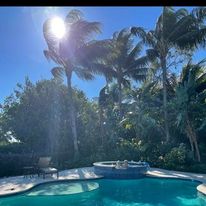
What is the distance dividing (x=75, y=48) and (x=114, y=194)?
465 inches

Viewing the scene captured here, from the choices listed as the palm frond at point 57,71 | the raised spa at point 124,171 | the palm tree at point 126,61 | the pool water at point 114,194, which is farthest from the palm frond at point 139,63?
the pool water at point 114,194

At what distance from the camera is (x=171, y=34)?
21266 millimetres

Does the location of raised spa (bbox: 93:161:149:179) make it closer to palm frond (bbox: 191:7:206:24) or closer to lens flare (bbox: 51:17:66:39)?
lens flare (bbox: 51:17:66:39)

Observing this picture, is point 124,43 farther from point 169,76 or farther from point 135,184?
point 135,184

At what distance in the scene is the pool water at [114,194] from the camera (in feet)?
36.9

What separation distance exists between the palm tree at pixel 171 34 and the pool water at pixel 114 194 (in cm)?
666

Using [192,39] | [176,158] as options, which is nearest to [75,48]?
[192,39]

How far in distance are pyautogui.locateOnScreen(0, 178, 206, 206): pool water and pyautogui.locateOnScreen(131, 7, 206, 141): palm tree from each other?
21.9 ft

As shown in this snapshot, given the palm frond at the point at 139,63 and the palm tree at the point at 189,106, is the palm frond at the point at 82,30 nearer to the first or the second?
the palm frond at the point at 139,63

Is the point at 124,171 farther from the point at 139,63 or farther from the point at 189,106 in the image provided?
the point at 139,63

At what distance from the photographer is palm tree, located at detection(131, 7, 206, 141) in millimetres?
21000

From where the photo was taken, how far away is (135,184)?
1475 cm
